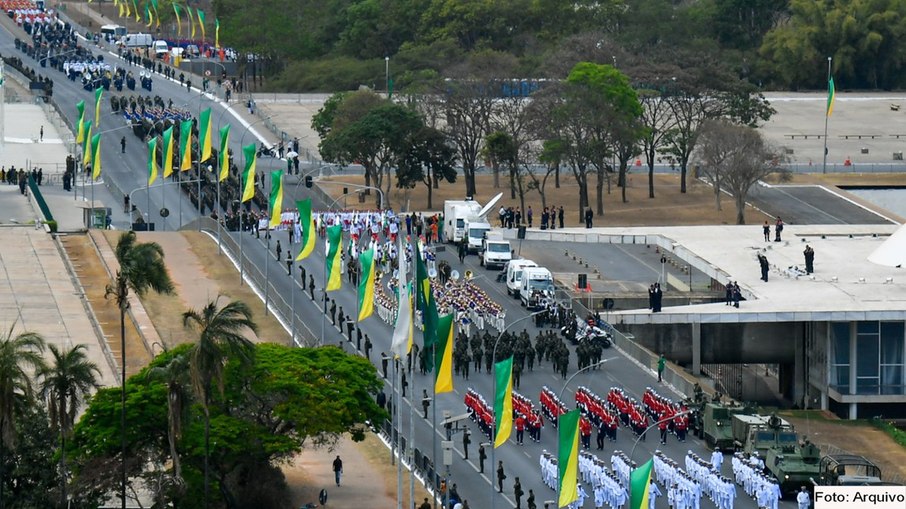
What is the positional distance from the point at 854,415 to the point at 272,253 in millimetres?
34475

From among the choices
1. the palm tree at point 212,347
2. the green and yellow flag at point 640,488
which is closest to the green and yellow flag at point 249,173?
the palm tree at point 212,347

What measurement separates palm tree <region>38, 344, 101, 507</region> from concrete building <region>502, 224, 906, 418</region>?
39052mm

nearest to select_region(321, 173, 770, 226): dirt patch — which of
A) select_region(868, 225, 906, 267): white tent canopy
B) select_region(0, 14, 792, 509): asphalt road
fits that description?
select_region(0, 14, 792, 509): asphalt road

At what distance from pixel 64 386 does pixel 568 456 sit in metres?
16.5

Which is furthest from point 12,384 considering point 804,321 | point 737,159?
point 737,159

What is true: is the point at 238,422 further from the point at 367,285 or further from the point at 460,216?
the point at 460,216

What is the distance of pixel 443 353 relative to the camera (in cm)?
8481

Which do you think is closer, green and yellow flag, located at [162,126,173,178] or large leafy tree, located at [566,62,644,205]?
green and yellow flag, located at [162,126,173,178]

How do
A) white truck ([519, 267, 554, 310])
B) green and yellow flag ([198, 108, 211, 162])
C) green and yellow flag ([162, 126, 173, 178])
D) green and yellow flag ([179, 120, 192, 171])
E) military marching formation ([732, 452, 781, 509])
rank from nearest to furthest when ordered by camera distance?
1. military marching formation ([732, 452, 781, 509])
2. white truck ([519, 267, 554, 310])
3. green and yellow flag ([179, 120, 192, 171])
4. green and yellow flag ([198, 108, 211, 162])
5. green and yellow flag ([162, 126, 173, 178])

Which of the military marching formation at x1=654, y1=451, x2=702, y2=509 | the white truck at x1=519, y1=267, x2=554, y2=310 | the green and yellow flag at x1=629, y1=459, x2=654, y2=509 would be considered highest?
the white truck at x1=519, y1=267, x2=554, y2=310

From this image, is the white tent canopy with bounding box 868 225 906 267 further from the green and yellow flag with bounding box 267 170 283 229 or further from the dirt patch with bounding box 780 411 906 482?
the green and yellow flag with bounding box 267 170 283 229

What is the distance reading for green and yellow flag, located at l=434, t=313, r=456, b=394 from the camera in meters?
84.2

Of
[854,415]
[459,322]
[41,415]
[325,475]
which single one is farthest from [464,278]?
[41,415]

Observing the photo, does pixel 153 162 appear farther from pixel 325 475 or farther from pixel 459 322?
pixel 325 475
